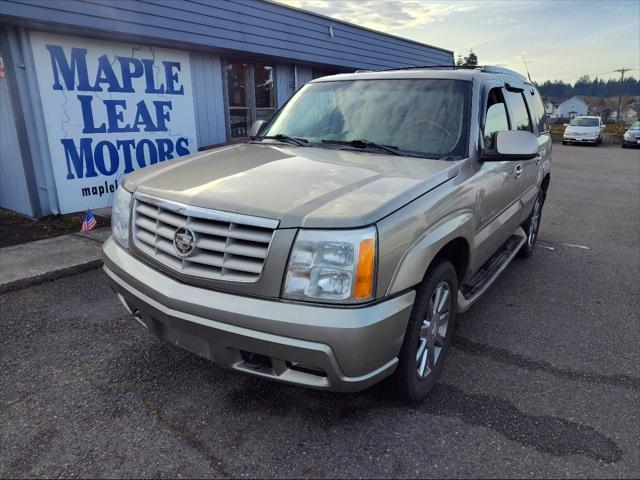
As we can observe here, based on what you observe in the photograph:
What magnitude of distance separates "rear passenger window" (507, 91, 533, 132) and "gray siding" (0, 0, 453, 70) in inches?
215

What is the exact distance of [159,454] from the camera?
→ 7.40 ft

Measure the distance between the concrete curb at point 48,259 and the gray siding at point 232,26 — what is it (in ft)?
8.83

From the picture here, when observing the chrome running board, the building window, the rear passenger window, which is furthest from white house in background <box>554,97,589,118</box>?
the chrome running board

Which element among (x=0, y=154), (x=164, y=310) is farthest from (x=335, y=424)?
(x=0, y=154)

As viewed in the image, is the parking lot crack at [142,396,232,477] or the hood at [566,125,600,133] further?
the hood at [566,125,600,133]

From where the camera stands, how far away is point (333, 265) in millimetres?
2059

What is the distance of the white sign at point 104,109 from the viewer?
632cm

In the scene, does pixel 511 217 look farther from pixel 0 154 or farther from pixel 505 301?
pixel 0 154

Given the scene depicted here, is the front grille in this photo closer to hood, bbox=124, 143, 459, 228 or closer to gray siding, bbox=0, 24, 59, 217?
hood, bbox=124, 143, 459, 228

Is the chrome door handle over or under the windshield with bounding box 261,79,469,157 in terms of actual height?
under

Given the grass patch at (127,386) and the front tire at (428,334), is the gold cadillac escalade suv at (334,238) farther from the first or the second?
the grass patch at (127,386)

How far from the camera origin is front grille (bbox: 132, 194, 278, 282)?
2135 millimetres

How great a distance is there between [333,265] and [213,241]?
24.2 inches

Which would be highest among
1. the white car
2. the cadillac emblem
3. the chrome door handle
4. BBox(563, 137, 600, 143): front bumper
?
the chrome door handle
